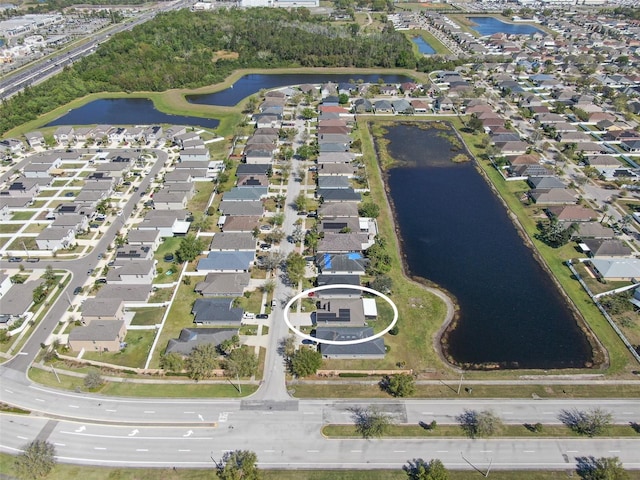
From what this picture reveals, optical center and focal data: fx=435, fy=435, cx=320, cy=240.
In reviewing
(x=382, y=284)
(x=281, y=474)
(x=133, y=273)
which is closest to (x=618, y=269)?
(x=382, y=284)

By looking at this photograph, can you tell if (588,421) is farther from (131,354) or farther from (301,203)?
(301,203)

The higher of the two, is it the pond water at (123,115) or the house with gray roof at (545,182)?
the pond water at (123,115)

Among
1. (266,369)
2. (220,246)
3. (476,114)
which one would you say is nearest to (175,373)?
(266,369)

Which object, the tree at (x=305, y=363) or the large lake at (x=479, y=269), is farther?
the large lake at (x=479, y=269)

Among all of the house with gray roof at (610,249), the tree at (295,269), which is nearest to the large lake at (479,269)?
the house with gray roof at (610,249)

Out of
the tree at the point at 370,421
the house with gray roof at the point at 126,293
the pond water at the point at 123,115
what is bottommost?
the tree at the point at 370,421

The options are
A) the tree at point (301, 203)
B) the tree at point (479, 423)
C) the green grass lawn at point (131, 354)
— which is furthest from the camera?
the tree at point (301, 203)

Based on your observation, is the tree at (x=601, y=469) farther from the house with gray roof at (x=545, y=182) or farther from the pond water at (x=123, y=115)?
the pond water at (x=123, y=115)
